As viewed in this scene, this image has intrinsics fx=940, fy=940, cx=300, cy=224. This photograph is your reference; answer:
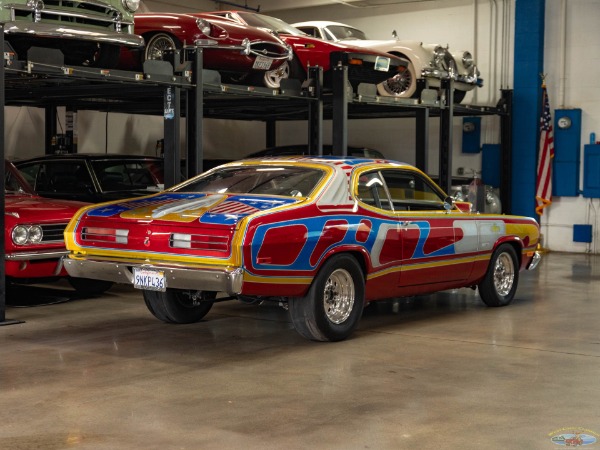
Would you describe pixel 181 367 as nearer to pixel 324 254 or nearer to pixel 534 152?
pixel 324 254

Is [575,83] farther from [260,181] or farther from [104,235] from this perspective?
[104,235]

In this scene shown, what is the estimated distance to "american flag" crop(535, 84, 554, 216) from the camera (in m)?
16.9

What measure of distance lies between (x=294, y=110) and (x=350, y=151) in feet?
3.71

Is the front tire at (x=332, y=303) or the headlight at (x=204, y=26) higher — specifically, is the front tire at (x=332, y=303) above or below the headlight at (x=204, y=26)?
below

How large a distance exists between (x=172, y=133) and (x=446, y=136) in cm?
552

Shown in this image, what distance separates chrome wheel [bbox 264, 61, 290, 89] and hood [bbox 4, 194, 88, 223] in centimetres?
331

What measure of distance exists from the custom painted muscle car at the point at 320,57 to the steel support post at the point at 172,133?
7.06ft

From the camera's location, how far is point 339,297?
7.39 metres

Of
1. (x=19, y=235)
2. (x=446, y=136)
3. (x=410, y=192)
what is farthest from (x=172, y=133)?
(x=446, y=136)

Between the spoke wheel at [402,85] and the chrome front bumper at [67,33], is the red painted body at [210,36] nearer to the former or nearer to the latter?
the chrome front bumper at [67,33]

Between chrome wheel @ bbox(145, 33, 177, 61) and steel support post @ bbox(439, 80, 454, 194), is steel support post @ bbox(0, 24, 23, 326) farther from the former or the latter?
steel support post @ bbox(439, 80, 454, 194)

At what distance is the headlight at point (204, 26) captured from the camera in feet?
37.2

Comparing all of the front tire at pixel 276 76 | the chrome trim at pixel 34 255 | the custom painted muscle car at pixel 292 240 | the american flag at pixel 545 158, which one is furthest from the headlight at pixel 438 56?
the chrome trim at pixel 34 255

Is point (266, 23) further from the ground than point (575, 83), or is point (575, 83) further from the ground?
point (266, 23)
